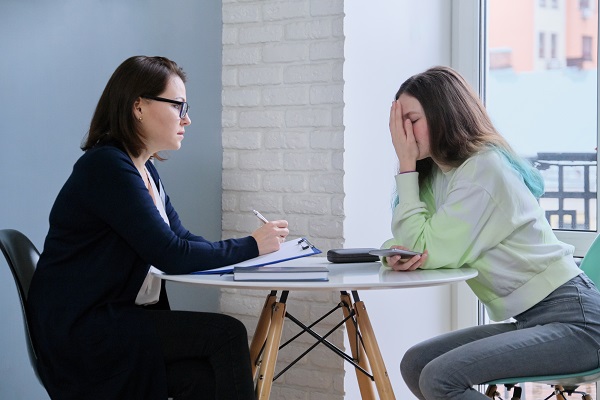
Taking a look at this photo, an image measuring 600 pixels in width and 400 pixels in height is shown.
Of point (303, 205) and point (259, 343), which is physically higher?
point (303, 205)

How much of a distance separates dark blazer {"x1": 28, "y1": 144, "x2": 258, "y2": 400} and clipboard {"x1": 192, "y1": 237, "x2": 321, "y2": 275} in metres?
0.03

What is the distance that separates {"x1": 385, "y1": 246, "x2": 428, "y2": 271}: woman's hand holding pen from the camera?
2012 millimetres

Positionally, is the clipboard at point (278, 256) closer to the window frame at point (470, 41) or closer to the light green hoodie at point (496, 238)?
the light green hoodie at point (496, 238)

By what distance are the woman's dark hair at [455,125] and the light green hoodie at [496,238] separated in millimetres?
43

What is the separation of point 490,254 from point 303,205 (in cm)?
90

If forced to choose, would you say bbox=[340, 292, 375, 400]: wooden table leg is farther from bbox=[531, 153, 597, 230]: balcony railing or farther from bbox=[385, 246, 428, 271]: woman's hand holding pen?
bbox=[531, 153, 597, 230]: balcony railing

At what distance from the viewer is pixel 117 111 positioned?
6.87 ft

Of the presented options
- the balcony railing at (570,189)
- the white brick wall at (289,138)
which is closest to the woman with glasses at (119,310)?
the white brick wall at (289,138)

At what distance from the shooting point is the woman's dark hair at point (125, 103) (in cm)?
209

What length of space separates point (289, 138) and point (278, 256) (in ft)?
2.87

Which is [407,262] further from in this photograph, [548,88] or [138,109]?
[548,88]

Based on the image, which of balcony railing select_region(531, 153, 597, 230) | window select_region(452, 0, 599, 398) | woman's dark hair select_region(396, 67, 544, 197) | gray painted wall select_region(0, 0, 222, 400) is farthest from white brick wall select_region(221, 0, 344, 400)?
balcony railing select_region(531, 153, 597, 230)

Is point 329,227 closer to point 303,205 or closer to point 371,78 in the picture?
point 303,205

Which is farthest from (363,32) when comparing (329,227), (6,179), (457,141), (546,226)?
(6,179)
